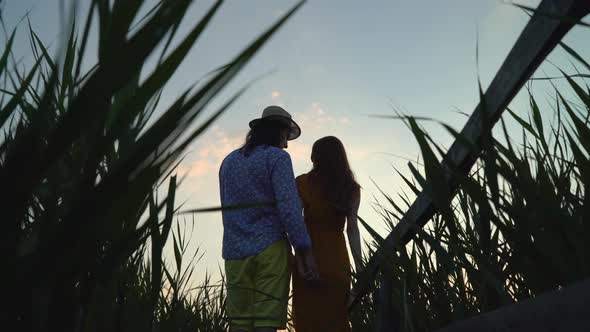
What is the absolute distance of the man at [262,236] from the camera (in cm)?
273

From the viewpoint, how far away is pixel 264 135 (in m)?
2.93

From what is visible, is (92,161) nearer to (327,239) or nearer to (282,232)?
(282,232)

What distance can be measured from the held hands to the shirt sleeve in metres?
0.10

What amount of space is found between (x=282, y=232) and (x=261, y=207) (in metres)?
0.16

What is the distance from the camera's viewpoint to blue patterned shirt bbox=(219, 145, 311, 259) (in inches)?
107

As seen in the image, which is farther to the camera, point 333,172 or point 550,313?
point 333,172

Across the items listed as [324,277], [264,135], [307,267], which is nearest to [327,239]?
[324,277]

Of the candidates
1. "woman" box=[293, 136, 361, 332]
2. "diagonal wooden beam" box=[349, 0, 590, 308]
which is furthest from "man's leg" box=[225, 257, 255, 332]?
"diagonal wooden beam" box=[349, 0, 590, 308]

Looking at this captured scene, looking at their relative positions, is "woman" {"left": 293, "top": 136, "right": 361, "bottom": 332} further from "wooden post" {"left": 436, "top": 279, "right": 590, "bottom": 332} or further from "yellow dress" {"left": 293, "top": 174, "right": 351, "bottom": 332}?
"wooden post" {"left": 436, "top": 279, "right": 590, "bottom": 332}

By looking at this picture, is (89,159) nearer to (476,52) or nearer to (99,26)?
(99,26)

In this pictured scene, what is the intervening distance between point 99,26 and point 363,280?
1.15 m

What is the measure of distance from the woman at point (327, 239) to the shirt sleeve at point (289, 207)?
15.0 inches

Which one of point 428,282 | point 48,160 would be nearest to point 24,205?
point 48,160

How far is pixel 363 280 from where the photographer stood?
1.47 metres
